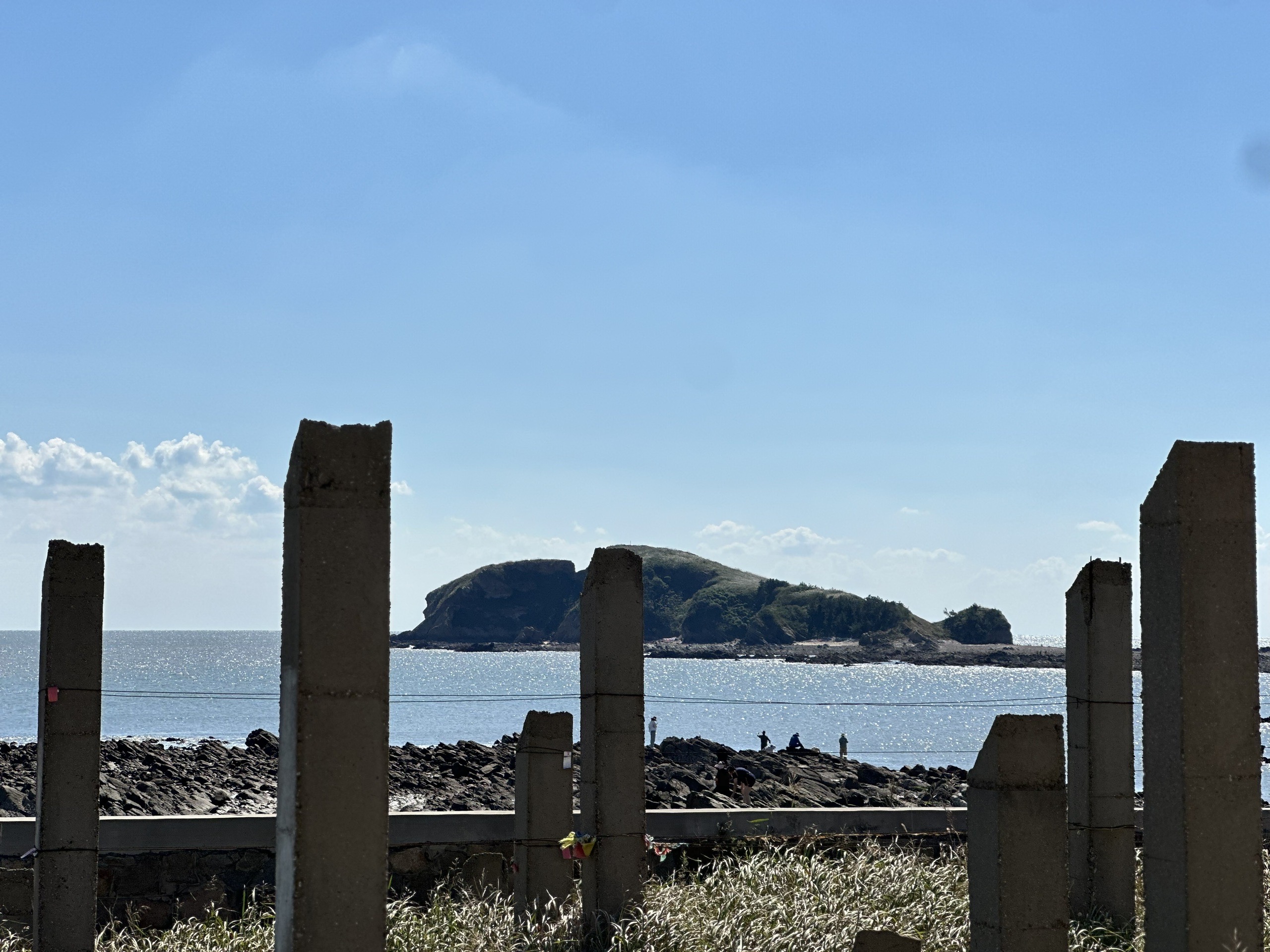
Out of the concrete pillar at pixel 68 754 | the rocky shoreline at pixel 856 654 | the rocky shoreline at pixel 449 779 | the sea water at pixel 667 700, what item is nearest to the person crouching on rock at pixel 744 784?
the rocky shoreline at pixel 449 779

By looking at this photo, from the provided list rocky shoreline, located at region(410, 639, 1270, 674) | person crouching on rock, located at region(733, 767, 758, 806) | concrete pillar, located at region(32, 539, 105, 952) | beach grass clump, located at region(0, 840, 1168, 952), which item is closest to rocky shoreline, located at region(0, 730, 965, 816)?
person crouching on rock, located at region(733, 767, 758, 806)

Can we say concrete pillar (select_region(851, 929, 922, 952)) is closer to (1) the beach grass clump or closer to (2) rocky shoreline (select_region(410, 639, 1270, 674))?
(1) the beach grass clump

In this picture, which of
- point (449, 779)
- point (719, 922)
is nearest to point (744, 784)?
point (719, 922)

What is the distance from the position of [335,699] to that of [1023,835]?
3442 millimetres

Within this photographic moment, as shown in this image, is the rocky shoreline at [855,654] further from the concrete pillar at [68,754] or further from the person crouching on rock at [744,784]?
the concrete pillar at [68,754]

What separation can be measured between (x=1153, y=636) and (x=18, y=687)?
422 feet

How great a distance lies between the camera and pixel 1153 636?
695 cm

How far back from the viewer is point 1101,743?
34.4 ft

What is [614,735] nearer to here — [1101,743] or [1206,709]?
[1101,743]

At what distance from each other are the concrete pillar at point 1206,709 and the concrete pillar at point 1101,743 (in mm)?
3621

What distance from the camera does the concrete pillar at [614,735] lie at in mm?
9648

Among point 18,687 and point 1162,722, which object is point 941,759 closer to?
point 1162,722

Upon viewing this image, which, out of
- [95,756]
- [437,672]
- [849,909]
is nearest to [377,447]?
[95,756]

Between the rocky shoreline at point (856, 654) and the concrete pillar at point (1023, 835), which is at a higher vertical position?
the concrete pillar at point (1023, 835)
